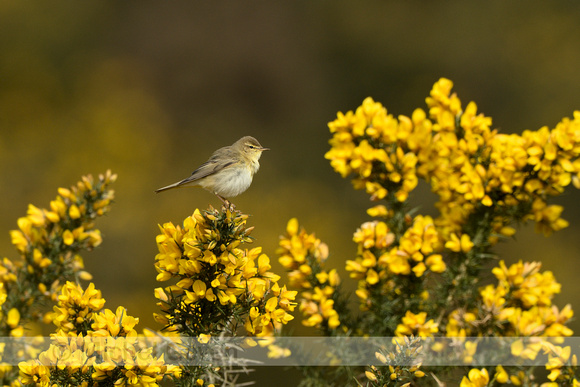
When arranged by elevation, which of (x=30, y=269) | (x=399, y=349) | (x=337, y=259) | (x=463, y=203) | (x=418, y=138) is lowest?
(x=399, y=349)

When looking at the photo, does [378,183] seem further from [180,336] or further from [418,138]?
[180,336]

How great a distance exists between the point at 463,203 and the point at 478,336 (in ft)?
1.14

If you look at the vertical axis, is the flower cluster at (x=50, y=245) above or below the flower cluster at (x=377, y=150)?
below

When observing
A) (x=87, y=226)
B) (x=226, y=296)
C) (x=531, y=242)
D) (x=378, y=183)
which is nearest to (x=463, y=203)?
(x=378, y=183)

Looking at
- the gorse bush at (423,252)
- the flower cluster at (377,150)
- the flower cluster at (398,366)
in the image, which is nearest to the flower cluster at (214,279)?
the gorse bush at (423,252)

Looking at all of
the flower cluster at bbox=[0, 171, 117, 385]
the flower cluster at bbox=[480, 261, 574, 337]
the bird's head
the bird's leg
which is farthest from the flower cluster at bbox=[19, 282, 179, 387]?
the bird's head

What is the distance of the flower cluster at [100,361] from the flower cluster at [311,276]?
0.57 m

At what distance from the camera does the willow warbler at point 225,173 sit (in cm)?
172

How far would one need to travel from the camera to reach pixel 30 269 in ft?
4.79

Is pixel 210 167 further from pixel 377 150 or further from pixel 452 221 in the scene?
pixel 452 221

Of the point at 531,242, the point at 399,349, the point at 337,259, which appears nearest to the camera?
the point at 399,349

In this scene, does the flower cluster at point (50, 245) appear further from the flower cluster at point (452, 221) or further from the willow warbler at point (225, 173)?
the flower cluster at point (452, 221)

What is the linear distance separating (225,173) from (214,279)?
0.78 m

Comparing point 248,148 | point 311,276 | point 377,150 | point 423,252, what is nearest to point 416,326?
point 423,252
